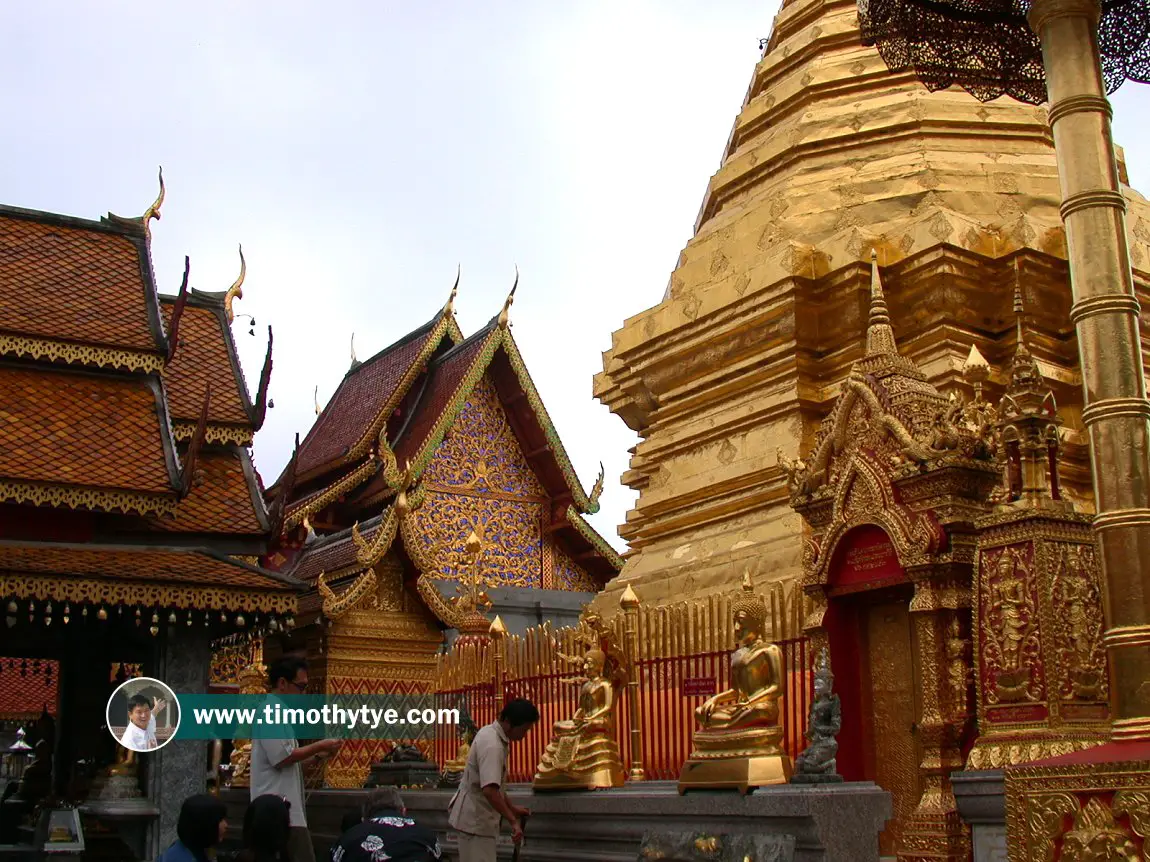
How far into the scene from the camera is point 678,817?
5.32m

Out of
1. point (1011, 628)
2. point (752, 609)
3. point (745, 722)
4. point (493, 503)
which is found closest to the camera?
point (1011, 628)

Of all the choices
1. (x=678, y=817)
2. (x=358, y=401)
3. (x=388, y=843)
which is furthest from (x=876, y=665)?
(x=358, y=401)

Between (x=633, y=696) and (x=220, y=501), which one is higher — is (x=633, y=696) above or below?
below

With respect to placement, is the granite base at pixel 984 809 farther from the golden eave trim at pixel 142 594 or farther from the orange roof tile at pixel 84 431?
the orange roof tile at pixel 84 431

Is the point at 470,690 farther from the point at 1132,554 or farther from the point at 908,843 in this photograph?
the point at 1132,554

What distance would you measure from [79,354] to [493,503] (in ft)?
25.1

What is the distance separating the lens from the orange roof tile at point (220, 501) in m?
9.71

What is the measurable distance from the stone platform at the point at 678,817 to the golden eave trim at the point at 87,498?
9.13 ft

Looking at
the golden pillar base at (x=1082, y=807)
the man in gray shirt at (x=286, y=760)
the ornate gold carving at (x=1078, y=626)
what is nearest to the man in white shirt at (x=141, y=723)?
the man in gray shirt at (x=286, y=760)

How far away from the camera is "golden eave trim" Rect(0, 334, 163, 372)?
9578 millimetres

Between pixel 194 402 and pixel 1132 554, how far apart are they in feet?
28.6

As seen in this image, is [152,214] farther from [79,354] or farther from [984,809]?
[984,809]

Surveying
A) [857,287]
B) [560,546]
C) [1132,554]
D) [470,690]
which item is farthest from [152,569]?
[560,546]

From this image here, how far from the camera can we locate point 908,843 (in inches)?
193
